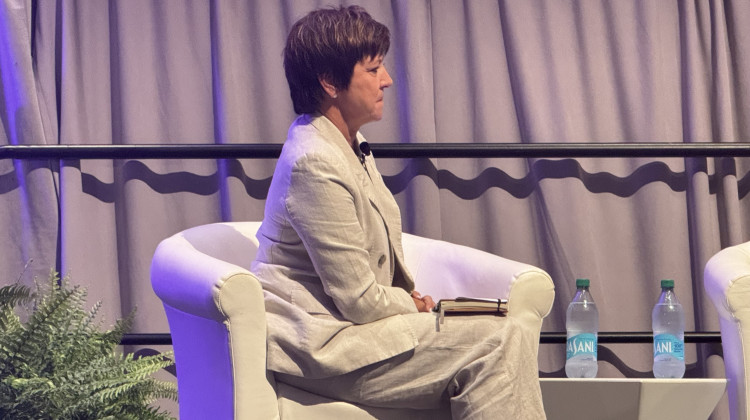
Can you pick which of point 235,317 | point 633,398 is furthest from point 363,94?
point 633,398

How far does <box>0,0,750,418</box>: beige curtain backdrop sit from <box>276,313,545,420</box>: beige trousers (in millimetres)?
991

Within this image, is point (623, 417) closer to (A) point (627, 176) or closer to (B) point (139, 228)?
(A) point (627, 176)

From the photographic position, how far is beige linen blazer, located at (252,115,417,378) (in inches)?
74.1

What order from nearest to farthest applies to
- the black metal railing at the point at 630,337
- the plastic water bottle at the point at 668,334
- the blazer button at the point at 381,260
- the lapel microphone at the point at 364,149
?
the blazer button at the point at 381,260 → the lapel microphone at the point at 364,149 → the plastic water bottle at the point at 668,334 → the black metal railing at the point at 630,337

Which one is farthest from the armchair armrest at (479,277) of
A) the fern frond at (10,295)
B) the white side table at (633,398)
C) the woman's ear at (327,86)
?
the fern frond at (10,295)

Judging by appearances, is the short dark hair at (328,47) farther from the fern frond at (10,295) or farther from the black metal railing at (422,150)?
the fern frond at (10,295)

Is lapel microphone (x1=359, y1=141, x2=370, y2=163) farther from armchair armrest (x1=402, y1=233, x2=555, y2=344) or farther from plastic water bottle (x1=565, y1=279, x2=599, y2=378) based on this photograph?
plastic water bottle (x1=565, y1=279, x2=599, y2=378)

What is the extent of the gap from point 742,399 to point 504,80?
1216 mm

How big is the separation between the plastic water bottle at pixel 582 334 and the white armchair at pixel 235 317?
1.80 feet

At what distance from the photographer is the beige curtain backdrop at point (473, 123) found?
2865 millimetres

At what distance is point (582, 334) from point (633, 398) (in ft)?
1.15

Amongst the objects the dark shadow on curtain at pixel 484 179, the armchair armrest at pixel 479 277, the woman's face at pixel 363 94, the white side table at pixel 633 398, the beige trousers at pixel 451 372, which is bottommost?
the white side table at pixel 633 398

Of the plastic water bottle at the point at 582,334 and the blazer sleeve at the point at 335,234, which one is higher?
the blazer sleeve at the point at 335,234

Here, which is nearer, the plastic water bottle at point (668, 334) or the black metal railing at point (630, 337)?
the plastic water bottle at point (668, 334)
